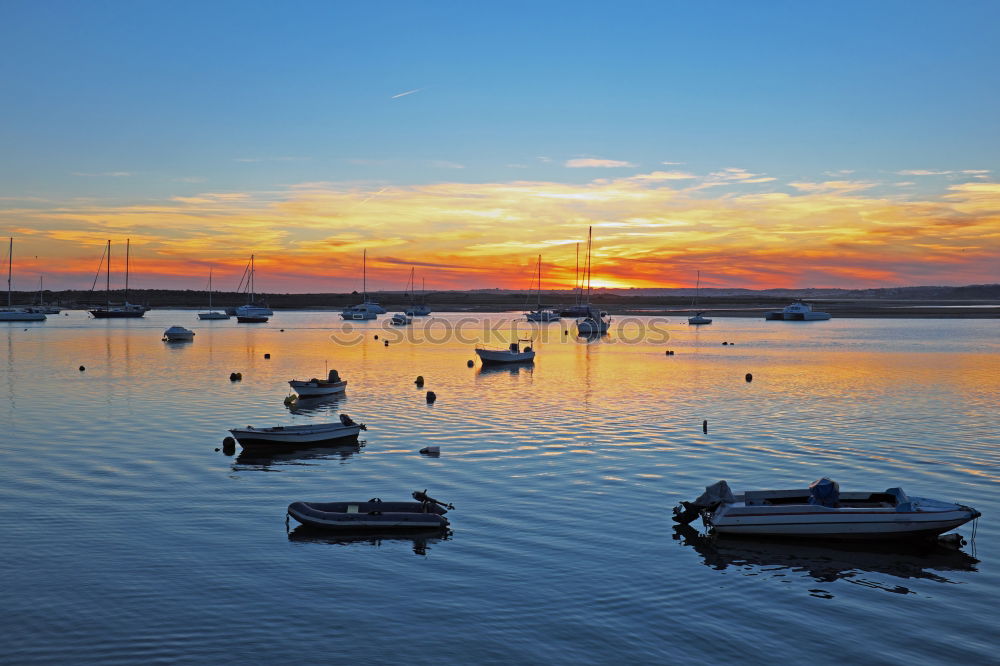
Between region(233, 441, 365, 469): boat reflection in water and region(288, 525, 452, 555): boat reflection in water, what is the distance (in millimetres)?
9796

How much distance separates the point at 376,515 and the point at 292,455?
12318 mm

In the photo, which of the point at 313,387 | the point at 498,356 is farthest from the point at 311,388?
the point at 498,356

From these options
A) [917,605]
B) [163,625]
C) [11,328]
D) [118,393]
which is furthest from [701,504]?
[11,328]

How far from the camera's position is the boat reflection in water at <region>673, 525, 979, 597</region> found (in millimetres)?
19969

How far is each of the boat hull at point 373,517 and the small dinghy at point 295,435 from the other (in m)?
11.3

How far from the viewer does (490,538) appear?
21562 mm

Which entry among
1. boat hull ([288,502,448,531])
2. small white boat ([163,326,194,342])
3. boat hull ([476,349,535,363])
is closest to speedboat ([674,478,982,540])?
boat hull ([288,502,448,531])

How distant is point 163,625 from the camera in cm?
1576

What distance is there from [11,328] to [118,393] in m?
96.6

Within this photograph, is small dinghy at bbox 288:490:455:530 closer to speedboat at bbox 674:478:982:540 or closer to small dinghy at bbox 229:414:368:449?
speedboat at bbox 674:478:982:540

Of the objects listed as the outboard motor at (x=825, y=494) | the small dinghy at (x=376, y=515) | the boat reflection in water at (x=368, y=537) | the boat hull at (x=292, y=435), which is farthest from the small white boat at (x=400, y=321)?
the outboard motor at (x=825, y=494)

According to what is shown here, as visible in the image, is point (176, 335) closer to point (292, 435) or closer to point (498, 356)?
point (498, 356)

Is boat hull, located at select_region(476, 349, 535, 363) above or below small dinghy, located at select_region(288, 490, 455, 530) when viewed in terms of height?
above

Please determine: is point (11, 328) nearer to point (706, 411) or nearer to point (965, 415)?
point (706, 411)
